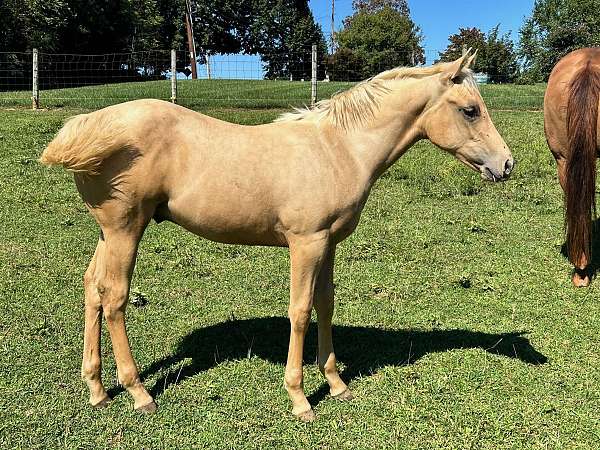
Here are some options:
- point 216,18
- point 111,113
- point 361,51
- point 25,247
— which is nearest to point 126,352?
point 111,113

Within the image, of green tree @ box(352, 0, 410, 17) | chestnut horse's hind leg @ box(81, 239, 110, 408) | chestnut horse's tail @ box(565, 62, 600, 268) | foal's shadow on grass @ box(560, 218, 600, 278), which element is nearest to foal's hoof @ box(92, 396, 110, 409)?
chestnut horse's hind leg @ box(81, 239, 110, 408)

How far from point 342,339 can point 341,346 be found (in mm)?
115

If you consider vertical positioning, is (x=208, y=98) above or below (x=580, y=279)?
above

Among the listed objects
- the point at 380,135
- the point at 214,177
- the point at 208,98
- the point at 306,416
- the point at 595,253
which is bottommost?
the point at 306,416

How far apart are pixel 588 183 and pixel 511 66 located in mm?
29899

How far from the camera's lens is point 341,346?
4.32 metres

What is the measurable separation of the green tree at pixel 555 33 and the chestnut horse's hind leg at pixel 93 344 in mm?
31799

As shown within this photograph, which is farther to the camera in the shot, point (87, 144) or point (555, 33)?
point (555, 33)

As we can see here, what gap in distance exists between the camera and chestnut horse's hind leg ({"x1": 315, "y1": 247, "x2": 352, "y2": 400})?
3.60 meters

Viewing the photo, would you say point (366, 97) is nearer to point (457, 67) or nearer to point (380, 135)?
point (380, 135)

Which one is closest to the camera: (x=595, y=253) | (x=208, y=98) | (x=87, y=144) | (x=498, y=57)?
(x=87, y=144)

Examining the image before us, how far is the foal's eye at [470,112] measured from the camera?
10.5 ft

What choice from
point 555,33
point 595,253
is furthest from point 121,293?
point 555,33

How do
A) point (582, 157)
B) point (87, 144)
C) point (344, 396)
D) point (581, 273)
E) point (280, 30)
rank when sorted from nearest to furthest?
point (87, 144), point (344, 396), point (582, 157), point (581, 273), point (280, 30)
